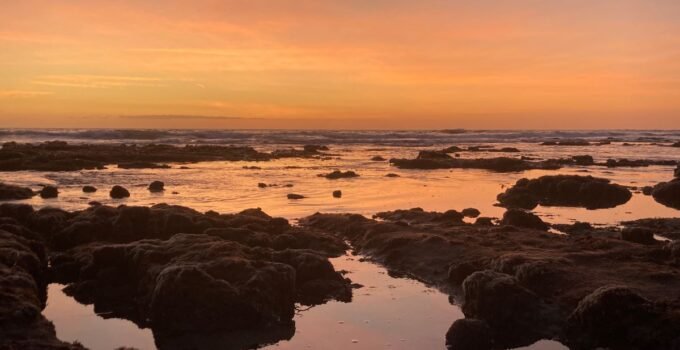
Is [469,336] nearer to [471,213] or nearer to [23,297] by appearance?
[23,297]

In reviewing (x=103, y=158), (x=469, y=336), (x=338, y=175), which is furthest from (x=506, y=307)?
(x=103, y=158)

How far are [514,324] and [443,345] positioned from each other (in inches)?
82.1

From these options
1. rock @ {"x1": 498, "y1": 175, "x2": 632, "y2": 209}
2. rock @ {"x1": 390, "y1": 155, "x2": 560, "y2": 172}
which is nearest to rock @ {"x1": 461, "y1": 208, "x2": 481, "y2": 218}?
rock @ {"x1": 498, "y1": 175, "x2": 632, "y2": 209}

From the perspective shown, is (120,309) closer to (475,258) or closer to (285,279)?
(285,279)

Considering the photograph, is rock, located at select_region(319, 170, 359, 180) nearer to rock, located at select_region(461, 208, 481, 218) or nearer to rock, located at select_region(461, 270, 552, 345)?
rock, located at select_region(461, 208, 481, 218)

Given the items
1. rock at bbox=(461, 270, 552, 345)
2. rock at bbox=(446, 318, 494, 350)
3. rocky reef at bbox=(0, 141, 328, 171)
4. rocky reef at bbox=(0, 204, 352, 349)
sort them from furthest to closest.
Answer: rocky reef at bbox=(0, 141, 328, 171) → rocky reef at bbox=(0, 204, 352, 349) → rock at bbox=(461, 270, 552, 345) → rock at bbox=(446, 318, 494, 350)

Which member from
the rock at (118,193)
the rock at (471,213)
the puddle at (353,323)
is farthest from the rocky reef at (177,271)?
the rock at (118,193)

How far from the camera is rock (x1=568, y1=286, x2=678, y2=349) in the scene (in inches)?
457

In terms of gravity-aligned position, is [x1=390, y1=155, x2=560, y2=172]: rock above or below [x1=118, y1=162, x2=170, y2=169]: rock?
above

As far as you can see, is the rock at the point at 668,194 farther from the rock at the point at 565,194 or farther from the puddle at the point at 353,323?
the puddle at the point at 353,323

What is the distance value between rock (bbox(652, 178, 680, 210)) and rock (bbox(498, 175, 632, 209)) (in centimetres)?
151

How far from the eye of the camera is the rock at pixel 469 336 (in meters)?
12.1

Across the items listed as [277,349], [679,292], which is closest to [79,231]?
[277,349]

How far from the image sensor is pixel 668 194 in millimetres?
33344
